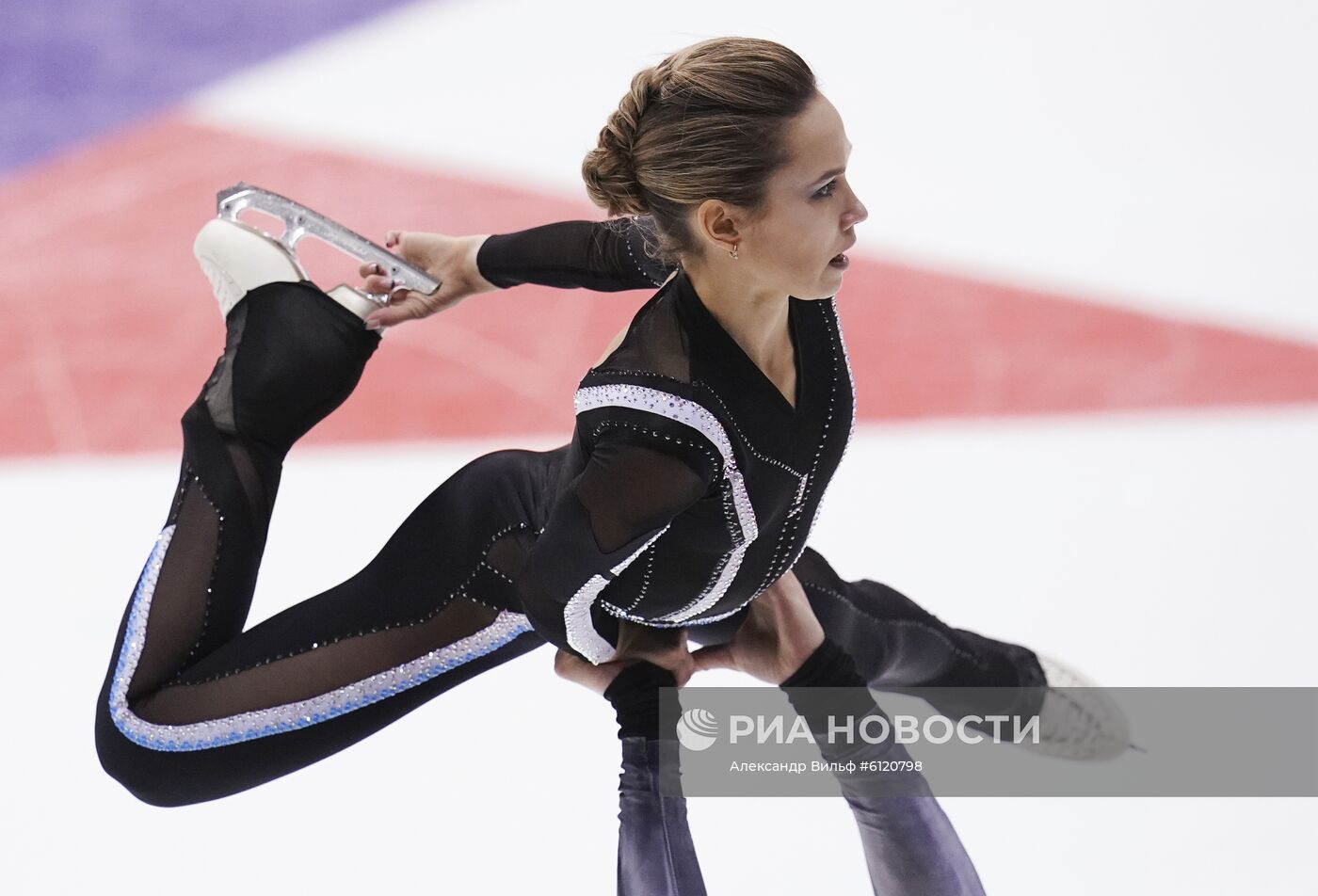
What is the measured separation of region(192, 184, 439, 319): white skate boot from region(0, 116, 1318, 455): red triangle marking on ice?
913 mm

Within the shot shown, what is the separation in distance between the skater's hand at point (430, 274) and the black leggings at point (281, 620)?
139 millimetres

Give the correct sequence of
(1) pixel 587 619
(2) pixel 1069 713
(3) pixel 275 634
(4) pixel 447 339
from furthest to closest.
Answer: (4) pixel 447 339 < (2) pixel 1069 713 < (3) pixel 275 634 < (1) pixel 587 619

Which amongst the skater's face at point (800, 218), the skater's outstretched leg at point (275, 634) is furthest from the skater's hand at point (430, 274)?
the skater's face at point (800, 218)

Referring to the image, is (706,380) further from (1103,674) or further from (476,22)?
(476,22)

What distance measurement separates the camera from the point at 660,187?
1.50 metres

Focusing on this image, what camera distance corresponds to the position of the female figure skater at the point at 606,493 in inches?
58.4

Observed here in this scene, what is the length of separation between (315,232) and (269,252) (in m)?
0.09

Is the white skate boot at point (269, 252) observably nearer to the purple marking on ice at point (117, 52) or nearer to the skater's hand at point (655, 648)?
the skater's hand at point (655, 648)

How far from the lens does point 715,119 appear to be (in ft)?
4.71

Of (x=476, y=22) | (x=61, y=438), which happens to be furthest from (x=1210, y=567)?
(x=476, y=22)

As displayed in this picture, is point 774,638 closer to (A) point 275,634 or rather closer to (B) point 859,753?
(B) point 859,753

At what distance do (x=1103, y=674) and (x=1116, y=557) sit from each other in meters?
0.32

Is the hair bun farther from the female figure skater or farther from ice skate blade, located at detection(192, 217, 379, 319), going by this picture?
ice skate blade, located at detection(192, 217, 379, 319)

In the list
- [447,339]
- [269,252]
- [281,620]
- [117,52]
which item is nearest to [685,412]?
[281,620]
